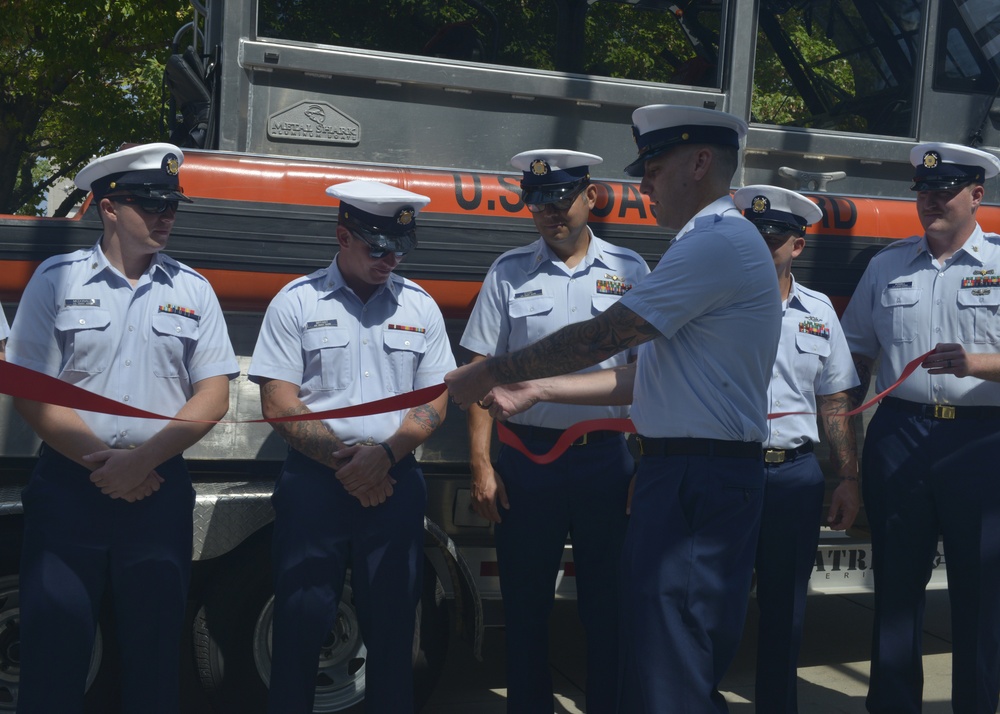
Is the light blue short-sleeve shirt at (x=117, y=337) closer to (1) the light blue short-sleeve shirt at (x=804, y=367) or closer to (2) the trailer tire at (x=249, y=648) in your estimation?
(2) the trailer tire at (x=249, y=648)

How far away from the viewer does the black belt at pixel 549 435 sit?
10.9 feet

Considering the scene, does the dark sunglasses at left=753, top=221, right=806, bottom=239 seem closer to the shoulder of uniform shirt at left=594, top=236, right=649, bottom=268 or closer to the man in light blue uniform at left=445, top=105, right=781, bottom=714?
the shoulder of uniform shirt at left=594, top=236, right=649, bottom=268

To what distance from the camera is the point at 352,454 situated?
304 cm

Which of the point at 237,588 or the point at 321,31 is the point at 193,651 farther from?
the point at 321,31

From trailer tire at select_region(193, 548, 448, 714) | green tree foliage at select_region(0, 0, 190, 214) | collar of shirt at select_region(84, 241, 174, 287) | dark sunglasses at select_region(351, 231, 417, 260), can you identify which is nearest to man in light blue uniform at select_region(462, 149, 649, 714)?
dark sunglasses at select_region(351, 231, 417, 260)

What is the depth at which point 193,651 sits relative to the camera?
3.53 m

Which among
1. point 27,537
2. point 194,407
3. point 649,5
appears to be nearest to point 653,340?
point 194,407

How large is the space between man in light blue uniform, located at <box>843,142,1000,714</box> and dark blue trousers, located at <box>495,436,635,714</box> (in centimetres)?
93

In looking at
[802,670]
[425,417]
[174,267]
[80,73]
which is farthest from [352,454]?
[80,73]

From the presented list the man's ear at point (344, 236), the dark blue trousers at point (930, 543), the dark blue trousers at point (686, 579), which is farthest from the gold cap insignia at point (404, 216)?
the dark blue trousers at point (930, 543)

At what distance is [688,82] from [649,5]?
1.29ft

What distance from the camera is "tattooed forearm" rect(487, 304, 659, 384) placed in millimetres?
2447

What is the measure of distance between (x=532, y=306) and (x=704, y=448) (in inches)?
41.1

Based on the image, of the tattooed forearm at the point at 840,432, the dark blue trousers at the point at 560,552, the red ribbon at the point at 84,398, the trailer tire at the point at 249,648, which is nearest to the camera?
the red ribbon at the point at 84,398
